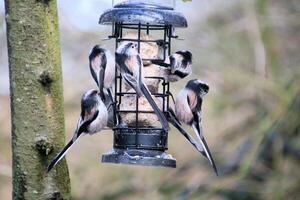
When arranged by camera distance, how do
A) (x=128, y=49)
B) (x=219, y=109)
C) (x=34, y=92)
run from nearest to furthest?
(x=34, y=92) → (x=128, y=49) → (x=219, y=109)

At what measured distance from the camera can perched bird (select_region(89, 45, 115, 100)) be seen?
8.10 feet

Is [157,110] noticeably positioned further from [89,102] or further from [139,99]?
[139,99]

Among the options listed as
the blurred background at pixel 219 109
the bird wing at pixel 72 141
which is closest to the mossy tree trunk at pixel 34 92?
the bird wing at pixel 72 141

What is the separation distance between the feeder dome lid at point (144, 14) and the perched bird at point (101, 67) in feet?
0.41

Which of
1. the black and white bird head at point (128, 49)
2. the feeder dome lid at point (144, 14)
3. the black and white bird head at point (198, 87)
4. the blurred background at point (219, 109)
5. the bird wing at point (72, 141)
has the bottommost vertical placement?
the blurred background at point (219, 109)

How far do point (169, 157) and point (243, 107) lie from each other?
3.48m

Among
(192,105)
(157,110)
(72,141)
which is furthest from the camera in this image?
(192,105)

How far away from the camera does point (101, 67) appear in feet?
Result: 8.13

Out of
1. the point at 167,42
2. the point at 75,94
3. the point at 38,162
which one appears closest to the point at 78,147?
the point at 75,94

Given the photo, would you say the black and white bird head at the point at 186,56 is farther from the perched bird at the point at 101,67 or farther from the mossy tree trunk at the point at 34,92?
the mossy tree trunk at the point at 34,92

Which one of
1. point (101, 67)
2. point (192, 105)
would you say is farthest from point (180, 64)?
point (101, 67)

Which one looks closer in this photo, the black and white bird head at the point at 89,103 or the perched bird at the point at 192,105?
the black and white bird head at the point at 89,103

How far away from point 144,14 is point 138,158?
489 millimetres

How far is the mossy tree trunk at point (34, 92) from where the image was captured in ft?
6.41
